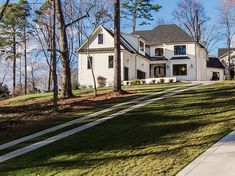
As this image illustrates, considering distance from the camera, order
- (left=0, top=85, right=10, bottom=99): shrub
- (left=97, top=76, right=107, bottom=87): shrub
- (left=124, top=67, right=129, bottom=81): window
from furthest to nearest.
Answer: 1. (left=0, top=85, right=10, bottom=99): shrub
2. (left=124, top=67, right=129, bottom=81): window
3. (left=97, top=76, right=107, bottom=87): shrub

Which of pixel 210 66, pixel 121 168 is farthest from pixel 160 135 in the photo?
pixel 210 66

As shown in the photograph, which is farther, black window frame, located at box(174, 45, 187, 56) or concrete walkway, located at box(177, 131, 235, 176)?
black window frame, located at box(174, 45, 187, 56)

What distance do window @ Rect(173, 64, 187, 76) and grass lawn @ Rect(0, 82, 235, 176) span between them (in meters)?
31.5

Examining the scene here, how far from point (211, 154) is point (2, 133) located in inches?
300

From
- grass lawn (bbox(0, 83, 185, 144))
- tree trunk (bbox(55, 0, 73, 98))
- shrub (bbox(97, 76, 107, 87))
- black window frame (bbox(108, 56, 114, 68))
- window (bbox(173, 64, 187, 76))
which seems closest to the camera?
grass lawn (bbox(0, 83, 185, 144))

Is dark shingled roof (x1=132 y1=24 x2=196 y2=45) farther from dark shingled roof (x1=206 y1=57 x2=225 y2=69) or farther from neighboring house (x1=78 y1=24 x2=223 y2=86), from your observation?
dark shingled roof (x1=206 y1=57 x2=225 y2=69)

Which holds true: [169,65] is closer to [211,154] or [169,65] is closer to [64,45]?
[64,45]

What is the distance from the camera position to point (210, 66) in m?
53.6

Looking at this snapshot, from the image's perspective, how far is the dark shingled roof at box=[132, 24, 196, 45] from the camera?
4400cm

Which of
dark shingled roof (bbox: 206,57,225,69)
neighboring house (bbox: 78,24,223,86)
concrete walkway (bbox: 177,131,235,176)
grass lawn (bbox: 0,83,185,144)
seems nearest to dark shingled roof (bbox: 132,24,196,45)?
neighboring house (bbox: 78,24,223,86)

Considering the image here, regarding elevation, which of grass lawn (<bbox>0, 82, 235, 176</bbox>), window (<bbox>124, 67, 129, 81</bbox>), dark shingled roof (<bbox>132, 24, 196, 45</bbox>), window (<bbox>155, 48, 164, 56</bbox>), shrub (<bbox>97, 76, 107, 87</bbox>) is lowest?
grass lawn (<bbox>0, 82, 235, 176</bbox>)

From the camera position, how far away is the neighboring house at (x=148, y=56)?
37.7 metres

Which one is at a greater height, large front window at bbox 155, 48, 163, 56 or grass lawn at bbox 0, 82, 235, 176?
large front window at bbox 155, 48, 163, 56

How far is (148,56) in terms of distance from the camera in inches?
1740
